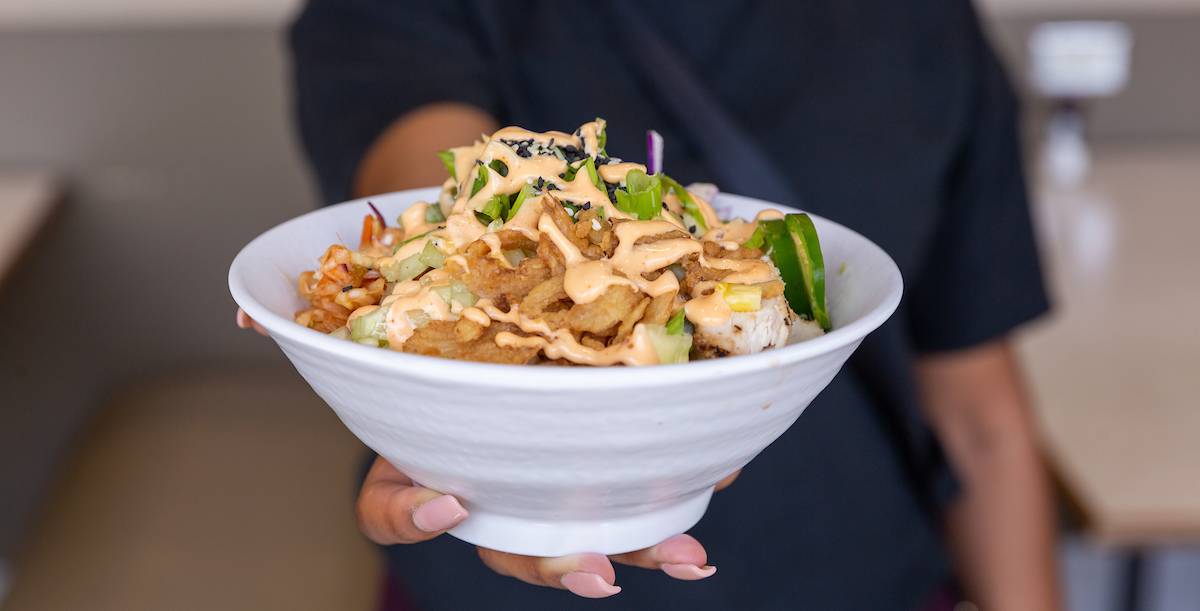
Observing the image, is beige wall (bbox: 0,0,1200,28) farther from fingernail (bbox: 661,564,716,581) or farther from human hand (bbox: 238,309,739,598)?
fingernail (bbox: 661,564,716,581)

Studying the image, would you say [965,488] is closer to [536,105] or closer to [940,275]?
[940,275]

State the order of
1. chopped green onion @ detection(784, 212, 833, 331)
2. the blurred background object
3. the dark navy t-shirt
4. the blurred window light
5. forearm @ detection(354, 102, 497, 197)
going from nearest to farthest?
1. chopped green onion @ detection(784, 212, 833, 331)
2. forearm @ detection(354, 102, 497, 197)
3. the dark navy t-shirt
4. the blurred background object
5. the blurred window light

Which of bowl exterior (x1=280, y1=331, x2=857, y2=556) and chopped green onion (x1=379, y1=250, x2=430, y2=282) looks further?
chopped green onion (x1=379, y1=250, x2=430, y2=282)

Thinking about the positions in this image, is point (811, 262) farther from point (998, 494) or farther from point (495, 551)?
point (998, 494)

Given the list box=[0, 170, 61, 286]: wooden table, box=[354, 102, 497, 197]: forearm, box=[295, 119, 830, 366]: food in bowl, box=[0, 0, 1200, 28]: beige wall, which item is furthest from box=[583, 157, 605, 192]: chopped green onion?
box=[0, 0, 1200, 28]: beige wall

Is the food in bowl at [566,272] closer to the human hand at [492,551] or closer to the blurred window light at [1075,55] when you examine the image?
the human hand at [492,551]

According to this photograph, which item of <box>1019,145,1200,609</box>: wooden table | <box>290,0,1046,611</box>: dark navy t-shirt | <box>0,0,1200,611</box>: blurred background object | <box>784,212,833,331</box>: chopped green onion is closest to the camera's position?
<box>784,212,833,331</box>: chopped green onion

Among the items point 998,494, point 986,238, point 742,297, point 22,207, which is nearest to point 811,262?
point 742,297

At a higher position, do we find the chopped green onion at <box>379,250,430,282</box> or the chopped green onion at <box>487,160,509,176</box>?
the chopped green onion at <box>487,160,509,176</box>
